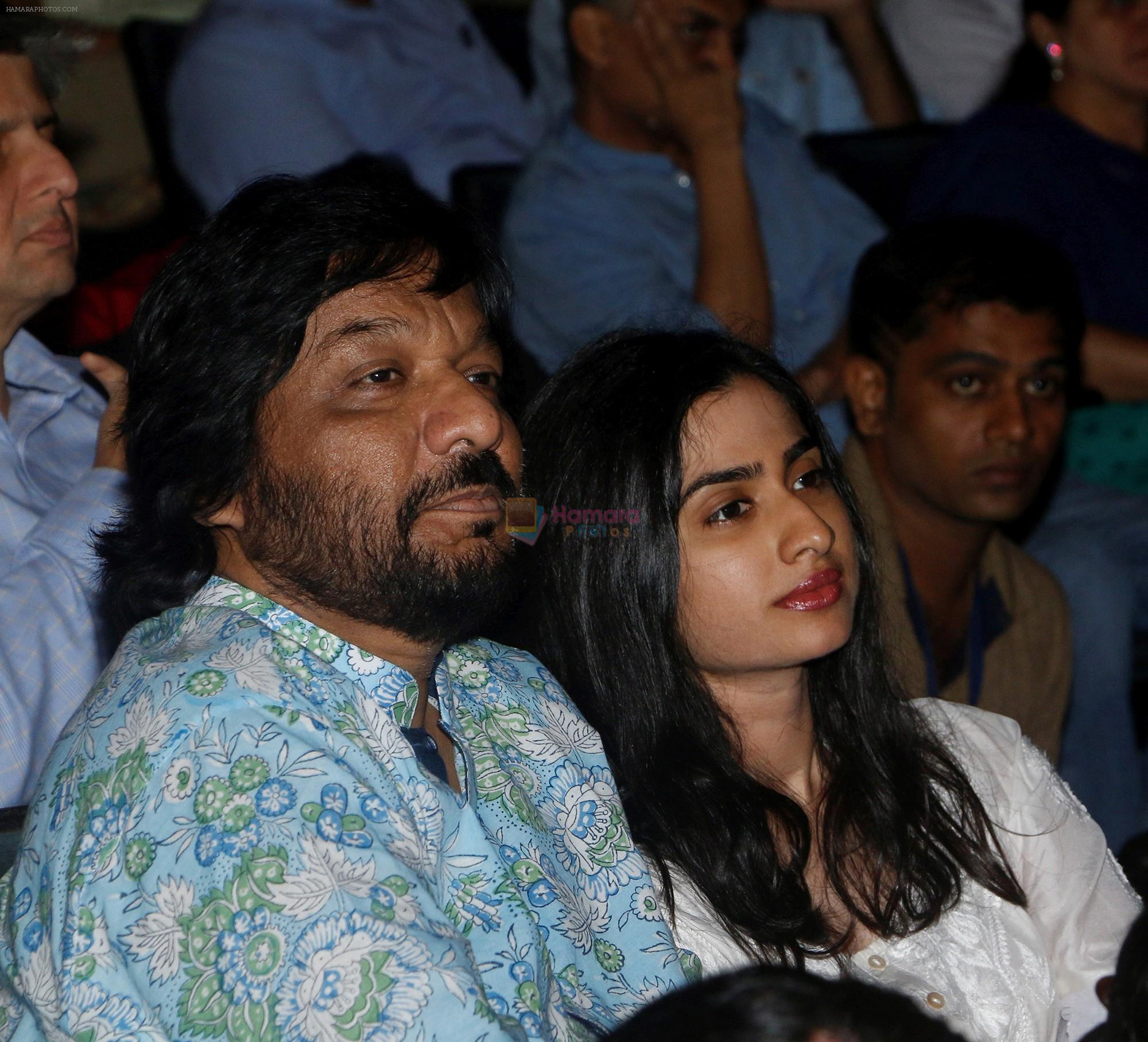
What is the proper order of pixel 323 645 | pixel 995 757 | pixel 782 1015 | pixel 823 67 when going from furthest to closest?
1. pixel 823 67
2. pixel 995 757
3. pixel 323 645
4. pixel 782 1015

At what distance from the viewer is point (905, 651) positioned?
6.77ft

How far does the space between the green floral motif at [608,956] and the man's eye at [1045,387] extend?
1.30m

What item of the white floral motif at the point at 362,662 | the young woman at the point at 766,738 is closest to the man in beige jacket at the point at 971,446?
the young woman at the point at 766,738

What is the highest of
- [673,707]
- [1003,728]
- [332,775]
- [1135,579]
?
[332,775]

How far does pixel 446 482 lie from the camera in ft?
4.17

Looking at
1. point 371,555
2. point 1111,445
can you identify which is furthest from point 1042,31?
point 371,555

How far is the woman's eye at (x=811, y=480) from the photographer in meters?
1.56

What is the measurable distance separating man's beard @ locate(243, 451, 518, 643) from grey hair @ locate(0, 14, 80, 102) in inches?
37.7

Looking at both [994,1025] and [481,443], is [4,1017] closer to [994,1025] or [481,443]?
[481,443]

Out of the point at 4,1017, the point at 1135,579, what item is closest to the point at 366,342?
the point at 4,1017

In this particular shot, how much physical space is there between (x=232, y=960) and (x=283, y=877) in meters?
0.07

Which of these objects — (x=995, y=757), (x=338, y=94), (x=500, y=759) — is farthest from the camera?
(x=338, y=94)

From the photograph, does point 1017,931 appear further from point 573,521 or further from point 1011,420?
point 1011,420

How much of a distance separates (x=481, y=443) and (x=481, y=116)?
216cm
